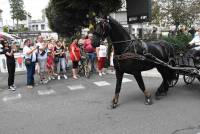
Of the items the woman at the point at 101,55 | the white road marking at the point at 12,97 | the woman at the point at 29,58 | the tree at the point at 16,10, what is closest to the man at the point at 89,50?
the woman at the point at 101,55

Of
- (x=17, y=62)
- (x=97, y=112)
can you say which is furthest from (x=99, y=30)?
(x=17, y=62)

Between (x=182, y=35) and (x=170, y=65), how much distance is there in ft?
28.4

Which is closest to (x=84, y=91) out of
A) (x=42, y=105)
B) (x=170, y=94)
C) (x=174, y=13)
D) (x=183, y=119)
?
(x=42, y=105)

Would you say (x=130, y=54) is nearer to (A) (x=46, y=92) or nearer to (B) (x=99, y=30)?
(B) (x=99, y=30)

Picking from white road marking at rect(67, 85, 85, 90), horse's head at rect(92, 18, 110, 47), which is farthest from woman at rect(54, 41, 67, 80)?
horse's head at rect(92, 18, 110, 47)

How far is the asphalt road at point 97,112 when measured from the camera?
6203 mm

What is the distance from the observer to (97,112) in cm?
745

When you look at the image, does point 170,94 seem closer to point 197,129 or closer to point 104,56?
point 197,129

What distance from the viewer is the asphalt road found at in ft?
20.4

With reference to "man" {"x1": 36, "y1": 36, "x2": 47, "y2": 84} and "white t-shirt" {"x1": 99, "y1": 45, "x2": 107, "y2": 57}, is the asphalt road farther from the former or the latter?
"white t-shirt" {"x1": 99, "y1": 45, "x2": 107, "y2": 57}

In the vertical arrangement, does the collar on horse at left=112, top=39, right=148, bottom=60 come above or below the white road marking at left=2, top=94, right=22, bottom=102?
above

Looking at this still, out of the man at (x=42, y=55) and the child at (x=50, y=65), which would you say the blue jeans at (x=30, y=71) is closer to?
the man at (x=42, y=55)

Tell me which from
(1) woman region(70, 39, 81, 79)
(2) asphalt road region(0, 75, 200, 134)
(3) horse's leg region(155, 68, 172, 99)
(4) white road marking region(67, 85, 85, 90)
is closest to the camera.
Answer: (2) asphalt road region(0, 75, 200, 134)

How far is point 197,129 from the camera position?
593cm
